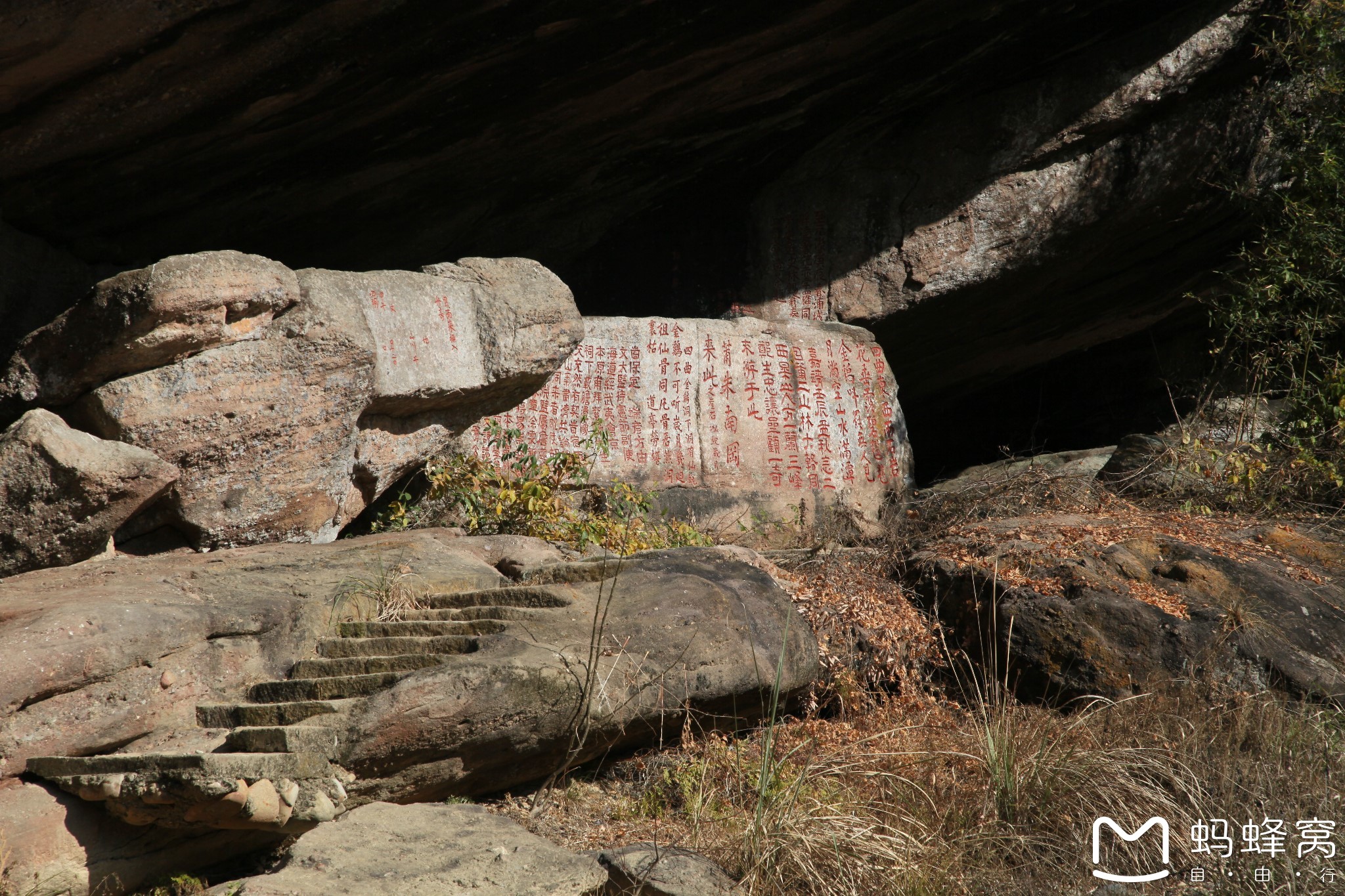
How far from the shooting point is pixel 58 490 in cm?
422

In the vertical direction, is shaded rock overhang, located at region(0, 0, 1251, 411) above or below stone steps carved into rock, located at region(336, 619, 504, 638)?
above

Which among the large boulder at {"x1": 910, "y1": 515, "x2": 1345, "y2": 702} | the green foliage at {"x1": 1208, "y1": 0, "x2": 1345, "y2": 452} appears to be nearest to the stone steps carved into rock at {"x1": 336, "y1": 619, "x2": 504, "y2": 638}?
the large boulder at {"x1": 910, "y1": 515, "x2": 1345, "y2": 702}

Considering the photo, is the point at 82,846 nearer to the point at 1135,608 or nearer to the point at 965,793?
the point at 965,793

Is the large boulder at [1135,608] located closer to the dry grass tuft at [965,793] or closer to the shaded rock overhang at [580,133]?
the dry grass tuft at [965,793]

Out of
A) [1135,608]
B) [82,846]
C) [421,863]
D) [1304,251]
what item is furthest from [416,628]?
[1304,251]

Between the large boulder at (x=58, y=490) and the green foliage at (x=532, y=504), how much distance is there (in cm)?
165

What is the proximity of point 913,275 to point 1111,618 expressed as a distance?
4.30 m

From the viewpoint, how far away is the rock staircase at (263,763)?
9.87 feet

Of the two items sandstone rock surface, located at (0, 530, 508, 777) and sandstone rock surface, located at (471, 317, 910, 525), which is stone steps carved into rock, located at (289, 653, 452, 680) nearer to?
sandstone rock surface, located at (0, 530, 508, 777)

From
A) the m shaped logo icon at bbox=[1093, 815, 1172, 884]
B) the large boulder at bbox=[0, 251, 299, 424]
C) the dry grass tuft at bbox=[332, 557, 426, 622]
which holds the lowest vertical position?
the m shaped logo icon at bbox=[1093, 815, 1172, 884]

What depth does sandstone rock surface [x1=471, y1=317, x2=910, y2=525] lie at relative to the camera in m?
7.25

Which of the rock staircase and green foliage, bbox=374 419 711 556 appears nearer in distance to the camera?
the rock staircase

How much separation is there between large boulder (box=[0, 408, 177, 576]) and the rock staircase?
3.62 feet

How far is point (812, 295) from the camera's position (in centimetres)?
862
